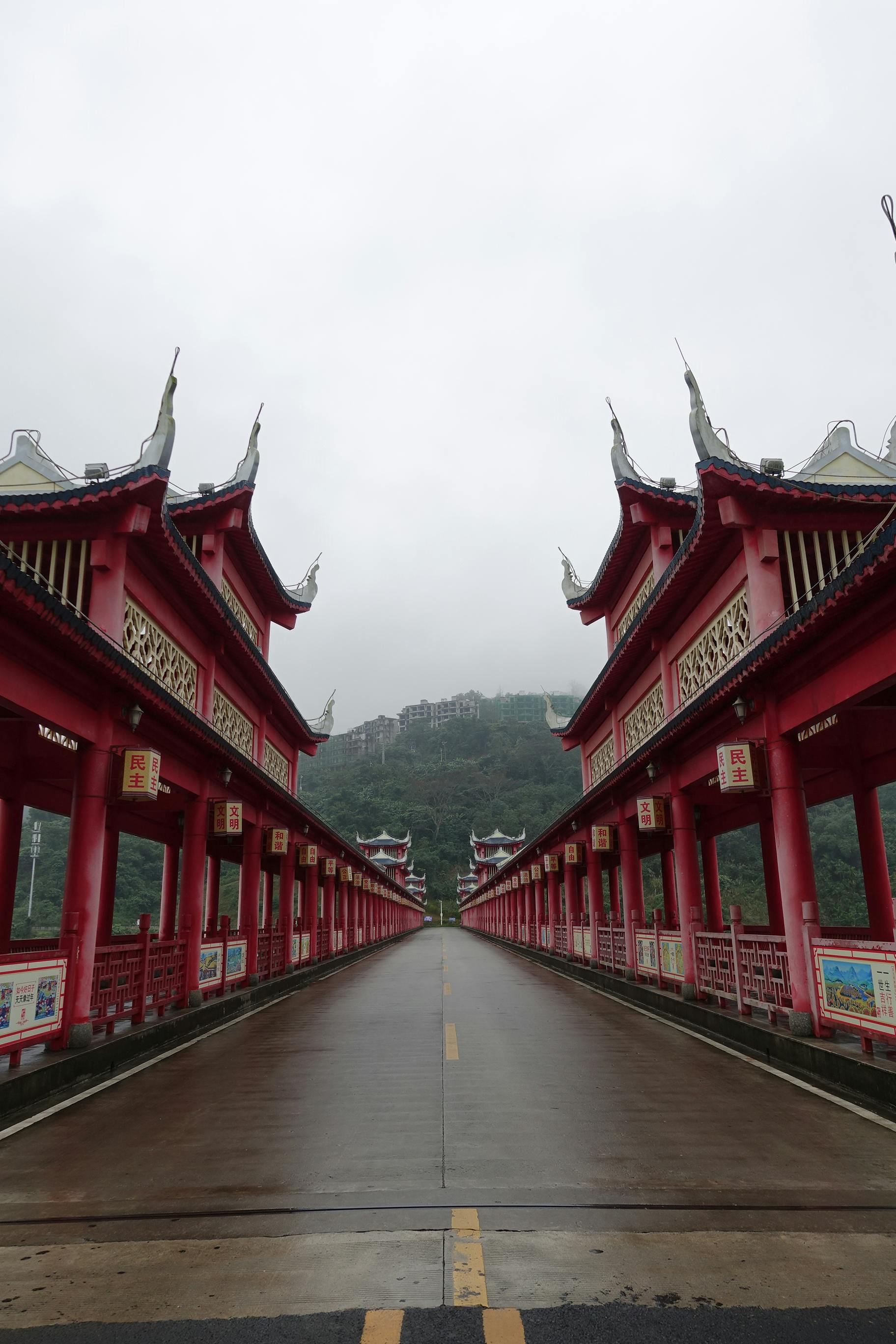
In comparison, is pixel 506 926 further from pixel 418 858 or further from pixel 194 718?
pixel 418 858

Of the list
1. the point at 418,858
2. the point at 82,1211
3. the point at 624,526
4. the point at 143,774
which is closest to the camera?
the point at 82,1211

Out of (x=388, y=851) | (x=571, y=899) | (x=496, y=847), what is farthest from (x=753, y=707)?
(x=496, y=847)

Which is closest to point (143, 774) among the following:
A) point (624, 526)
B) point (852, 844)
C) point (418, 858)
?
point (624, 526)

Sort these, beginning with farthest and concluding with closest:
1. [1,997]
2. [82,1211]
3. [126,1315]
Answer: [1,997]
[82,1211]
[126,1315]

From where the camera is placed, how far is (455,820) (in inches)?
4968

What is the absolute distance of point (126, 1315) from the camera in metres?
3.84

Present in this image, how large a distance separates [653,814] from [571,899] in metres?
12.9

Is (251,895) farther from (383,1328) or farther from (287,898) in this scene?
(383,1328)

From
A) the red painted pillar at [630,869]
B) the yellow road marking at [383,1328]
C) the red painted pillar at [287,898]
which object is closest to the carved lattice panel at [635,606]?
the red painted pillar at [630,869]

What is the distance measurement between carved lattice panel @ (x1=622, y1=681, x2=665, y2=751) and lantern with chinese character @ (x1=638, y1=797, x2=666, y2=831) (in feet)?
9.36

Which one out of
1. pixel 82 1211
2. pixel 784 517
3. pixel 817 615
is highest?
pixel 784 517

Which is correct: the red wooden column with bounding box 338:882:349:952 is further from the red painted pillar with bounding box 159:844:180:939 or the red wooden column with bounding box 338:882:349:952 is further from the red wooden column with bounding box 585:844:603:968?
the red wooden column with bounding box 585:844:603:968

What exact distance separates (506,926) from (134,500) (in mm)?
41618

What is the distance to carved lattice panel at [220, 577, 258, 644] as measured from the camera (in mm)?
21453
